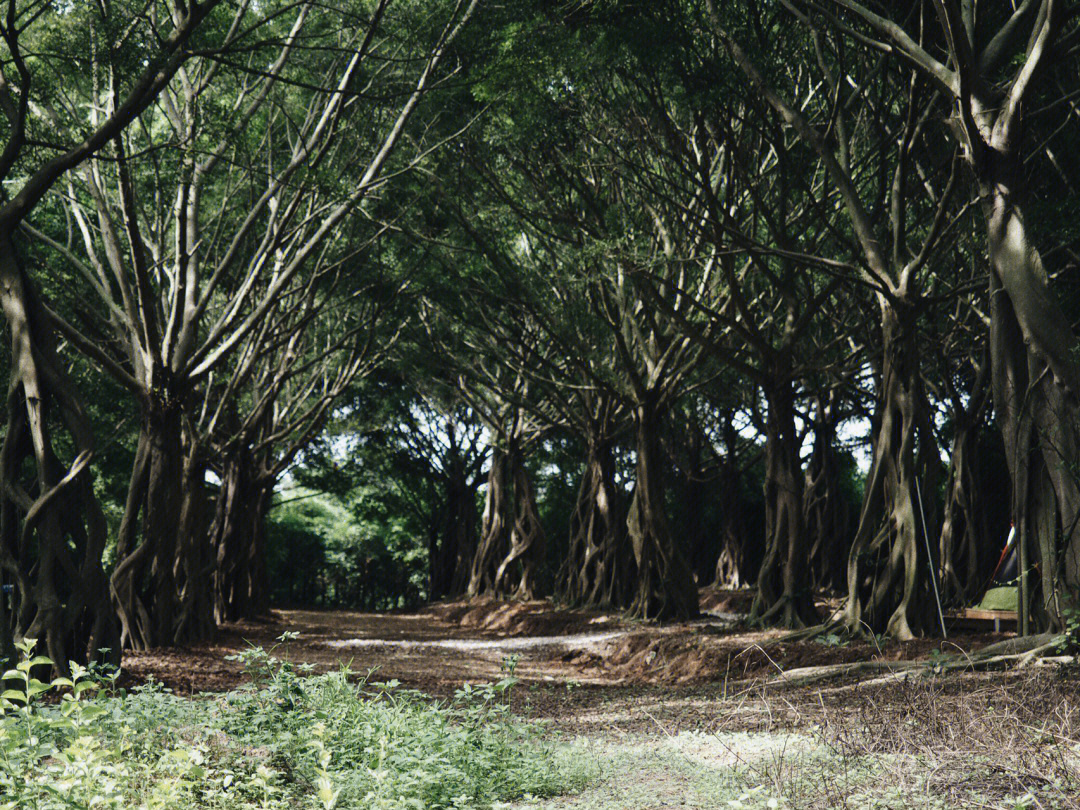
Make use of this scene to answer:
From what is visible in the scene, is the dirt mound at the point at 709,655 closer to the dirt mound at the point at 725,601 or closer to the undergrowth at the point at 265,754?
the undergrowth at the point at 265,754

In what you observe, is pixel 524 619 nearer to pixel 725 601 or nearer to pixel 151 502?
pixel 725 601

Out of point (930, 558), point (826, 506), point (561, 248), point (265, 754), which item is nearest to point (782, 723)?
point (265, 754)

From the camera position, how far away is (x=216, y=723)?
4.08m

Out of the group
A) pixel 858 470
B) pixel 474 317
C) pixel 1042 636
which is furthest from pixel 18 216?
pixel 858 470

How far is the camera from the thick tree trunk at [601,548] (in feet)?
60.6

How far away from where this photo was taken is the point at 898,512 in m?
8.96

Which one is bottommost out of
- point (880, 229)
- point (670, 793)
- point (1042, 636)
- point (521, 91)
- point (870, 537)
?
point (670, 793)

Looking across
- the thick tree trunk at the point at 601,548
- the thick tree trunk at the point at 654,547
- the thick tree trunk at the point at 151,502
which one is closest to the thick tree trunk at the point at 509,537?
the thick tree trunk at the point at 601,548

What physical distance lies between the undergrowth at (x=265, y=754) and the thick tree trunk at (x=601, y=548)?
541 inches

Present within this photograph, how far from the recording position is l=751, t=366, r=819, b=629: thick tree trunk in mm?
11734

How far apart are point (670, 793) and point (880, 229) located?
9077 millimetres

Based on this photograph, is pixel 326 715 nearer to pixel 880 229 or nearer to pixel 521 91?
pixel 521 91

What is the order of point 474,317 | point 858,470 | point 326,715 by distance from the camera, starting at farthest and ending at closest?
1. point 858,470
2. point 474,317
3. point 326,715

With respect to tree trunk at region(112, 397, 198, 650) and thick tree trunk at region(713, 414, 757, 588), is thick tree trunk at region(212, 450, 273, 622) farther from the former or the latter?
thick tree trunk at region(713, 414, 757, 588)
